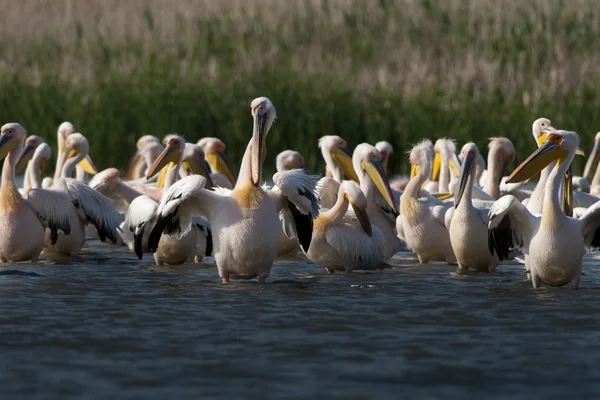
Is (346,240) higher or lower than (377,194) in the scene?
lower

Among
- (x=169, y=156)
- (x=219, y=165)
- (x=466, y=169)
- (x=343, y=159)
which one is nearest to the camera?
(x=466, y=169)

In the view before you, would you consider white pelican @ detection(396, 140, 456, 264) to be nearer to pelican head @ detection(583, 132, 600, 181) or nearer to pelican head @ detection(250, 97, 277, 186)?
pelican head @ detection(250, 97, 277, 186)

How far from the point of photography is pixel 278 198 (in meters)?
7.14

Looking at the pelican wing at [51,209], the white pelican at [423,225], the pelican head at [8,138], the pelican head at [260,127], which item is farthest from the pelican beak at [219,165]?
the pelican head at [260,127]

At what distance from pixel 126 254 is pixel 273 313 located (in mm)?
3478

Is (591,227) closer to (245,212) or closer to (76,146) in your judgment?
(245,212)

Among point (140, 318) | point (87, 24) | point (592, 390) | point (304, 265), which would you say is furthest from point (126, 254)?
point (87, 24)

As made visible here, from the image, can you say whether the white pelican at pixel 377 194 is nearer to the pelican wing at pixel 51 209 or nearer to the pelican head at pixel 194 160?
the pelican head at pixel 194 160

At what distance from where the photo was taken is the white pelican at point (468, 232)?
7.76 meters

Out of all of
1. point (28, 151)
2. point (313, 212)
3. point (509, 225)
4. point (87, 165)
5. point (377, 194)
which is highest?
point (28, 151)

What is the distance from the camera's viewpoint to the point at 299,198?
7.02 meters

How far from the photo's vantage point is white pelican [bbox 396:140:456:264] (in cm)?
838

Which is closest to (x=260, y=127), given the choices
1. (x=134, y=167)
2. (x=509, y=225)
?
(x=509, y=225)

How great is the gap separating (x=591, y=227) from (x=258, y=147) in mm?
1921
